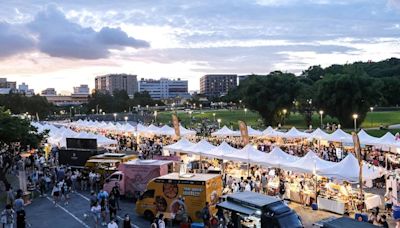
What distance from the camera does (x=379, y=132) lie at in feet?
154

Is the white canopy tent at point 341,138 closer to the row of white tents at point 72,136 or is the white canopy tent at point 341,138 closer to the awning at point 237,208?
the row of white tents at point 72,136

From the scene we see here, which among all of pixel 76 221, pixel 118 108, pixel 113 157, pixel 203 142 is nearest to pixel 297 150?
pixel 203 142

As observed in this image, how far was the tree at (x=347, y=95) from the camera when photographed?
5350 centimetres

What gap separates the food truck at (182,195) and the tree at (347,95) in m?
40.4

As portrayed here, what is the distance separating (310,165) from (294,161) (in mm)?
1772

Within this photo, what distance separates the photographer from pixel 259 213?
13.2m

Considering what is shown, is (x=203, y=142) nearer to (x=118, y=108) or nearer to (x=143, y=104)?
(x=118, y=108)

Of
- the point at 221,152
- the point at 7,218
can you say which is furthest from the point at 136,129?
the point at 7,218

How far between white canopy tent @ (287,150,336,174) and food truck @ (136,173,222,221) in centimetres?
472

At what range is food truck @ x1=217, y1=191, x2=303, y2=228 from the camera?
1309 centimetres

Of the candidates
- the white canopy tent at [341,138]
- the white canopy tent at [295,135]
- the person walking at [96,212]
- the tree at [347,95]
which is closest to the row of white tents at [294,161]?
the person walking at [96,212]

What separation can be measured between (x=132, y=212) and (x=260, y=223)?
7.60 meters

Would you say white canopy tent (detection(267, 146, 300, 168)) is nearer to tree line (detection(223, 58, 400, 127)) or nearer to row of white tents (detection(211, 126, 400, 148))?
row of white tents (detection(211, 126, 400, 148))

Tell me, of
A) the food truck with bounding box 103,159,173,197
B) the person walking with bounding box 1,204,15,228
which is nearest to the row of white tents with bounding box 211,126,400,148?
the food truck with bounding box 103,159,173,197
